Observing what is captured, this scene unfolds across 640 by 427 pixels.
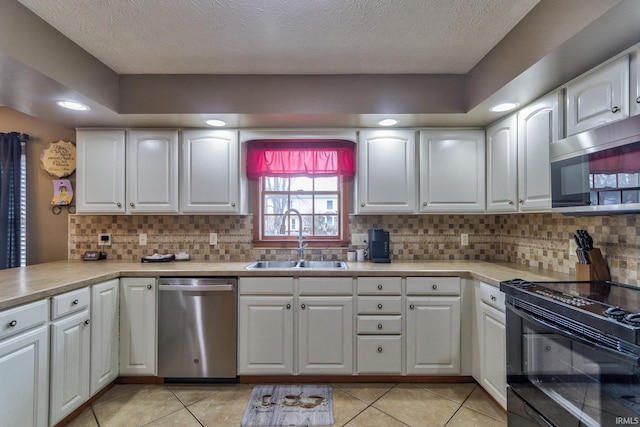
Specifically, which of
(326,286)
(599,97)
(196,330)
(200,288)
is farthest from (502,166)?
(196,330)

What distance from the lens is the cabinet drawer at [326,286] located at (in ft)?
7.74

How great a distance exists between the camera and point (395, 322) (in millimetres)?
2352

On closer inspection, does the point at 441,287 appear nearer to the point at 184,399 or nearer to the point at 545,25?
the point at 545,25

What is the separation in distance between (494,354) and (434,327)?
432 millimetres

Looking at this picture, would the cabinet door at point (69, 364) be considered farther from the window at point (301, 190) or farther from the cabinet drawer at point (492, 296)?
the cabinet drawer at point (492, 296)

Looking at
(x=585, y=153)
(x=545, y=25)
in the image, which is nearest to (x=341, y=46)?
(x=545, y=25)

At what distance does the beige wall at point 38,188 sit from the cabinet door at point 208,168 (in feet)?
3.93

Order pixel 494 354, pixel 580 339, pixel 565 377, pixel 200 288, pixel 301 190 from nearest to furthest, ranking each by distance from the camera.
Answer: pixel 580 339, pixel 565 377, pixel 494 354, pixel 200 288, pixel 301 190

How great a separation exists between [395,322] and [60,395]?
2.19 m

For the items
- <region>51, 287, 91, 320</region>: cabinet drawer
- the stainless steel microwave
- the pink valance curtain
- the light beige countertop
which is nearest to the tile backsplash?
the light beige countertop

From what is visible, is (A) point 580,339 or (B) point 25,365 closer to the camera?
(A) point 580,339

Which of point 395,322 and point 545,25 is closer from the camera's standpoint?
point 545,25

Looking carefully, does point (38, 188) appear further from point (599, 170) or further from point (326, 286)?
point (599, 170)

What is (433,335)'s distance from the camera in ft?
7.70
